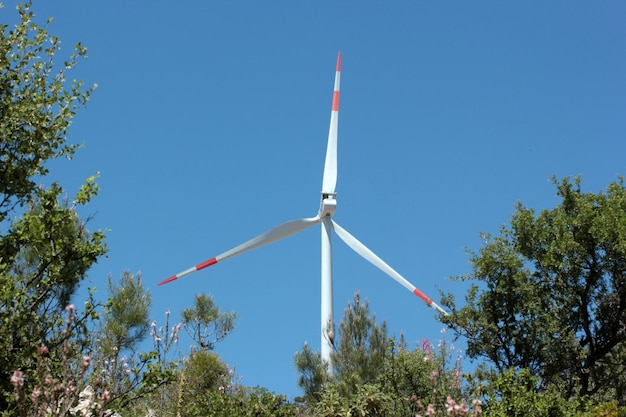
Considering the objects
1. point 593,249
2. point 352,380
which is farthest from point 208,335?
point 593,249

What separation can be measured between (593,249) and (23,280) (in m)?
17.5

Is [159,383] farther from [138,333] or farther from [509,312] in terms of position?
[138,333]

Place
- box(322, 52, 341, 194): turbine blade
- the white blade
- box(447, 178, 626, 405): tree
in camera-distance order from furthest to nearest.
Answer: box(322, 52, 341, 194): turbine blade, the white blade, box(447, 178, 626, 405): tree

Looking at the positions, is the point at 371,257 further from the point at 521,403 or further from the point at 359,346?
the point at 521,403

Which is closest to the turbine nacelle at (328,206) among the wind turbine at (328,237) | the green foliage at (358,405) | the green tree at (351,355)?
the wind turbine at (328,237)

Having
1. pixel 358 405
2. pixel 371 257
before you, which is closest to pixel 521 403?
pixel 358 405

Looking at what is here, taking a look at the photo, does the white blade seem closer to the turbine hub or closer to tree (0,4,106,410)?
the turbine hub

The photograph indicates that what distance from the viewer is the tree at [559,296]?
2497 cm

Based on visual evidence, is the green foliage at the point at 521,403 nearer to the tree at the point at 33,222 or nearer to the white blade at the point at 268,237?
the tree at the point at 33,222

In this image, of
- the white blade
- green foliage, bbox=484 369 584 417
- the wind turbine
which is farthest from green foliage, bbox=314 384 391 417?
the white blade

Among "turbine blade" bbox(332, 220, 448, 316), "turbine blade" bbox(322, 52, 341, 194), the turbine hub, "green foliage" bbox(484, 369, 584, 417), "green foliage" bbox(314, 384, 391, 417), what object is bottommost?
"green foliage" bbox(314, 384, 391, 417)

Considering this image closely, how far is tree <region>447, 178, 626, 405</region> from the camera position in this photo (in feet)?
81.9

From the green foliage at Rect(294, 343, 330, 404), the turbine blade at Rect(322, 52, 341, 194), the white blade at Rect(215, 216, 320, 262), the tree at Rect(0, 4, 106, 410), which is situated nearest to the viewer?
the tree at Rect(0, 4, 106, 410)

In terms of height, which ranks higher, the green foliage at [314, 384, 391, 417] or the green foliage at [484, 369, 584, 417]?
the green foliage at [484, 369, 584, 417]
